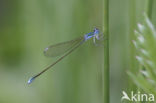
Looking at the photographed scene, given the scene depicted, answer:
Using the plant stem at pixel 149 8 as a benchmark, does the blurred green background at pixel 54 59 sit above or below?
below

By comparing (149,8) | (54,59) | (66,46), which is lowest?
(54,59)

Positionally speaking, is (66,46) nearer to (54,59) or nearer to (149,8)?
(54,59)

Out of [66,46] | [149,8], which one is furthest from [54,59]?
[149,8]

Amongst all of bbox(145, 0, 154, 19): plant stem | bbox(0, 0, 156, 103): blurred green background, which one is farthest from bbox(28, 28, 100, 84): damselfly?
bbox(145, 0, 154, 19): plant stem

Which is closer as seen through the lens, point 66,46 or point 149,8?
point 149,8

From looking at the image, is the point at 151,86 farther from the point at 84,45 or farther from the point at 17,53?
the point at 17,53

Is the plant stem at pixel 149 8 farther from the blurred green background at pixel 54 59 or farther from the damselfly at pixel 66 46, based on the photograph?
the damselfly at pixel 66 46

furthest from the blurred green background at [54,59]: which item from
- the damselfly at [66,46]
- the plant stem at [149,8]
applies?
the plant stem at [149,8]

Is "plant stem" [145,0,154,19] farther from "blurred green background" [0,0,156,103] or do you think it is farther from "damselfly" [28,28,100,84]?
"damselfly" [28,28,100,84]

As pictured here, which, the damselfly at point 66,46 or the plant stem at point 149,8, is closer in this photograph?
the plant stem at point 149,8
